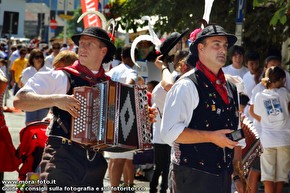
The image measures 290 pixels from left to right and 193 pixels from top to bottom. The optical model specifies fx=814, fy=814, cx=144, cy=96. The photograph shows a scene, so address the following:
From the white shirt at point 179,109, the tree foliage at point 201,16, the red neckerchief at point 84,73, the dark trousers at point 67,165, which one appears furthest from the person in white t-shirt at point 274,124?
the white shirt at point 179,109

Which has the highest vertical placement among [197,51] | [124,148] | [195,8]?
[195,8]

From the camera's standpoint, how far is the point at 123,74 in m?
10.6

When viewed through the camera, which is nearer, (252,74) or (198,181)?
(198,181)

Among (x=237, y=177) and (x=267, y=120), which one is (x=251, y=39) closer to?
(x=267, y=120)

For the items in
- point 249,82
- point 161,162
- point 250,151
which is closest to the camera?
point 250,151

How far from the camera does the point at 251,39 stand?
45.7 feet

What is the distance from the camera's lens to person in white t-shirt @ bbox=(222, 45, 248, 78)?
11.8 metres

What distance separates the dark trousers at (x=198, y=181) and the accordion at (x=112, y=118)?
2.37 feet

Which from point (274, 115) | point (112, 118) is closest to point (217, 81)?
point (112, 118)

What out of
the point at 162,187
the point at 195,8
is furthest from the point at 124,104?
the point at 195,8

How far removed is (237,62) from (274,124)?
200 cm

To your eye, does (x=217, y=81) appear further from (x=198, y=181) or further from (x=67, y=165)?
(x=67, y=165)

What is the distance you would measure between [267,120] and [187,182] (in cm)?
442

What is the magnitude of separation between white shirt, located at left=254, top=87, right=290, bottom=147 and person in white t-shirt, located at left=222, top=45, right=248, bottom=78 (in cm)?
179
